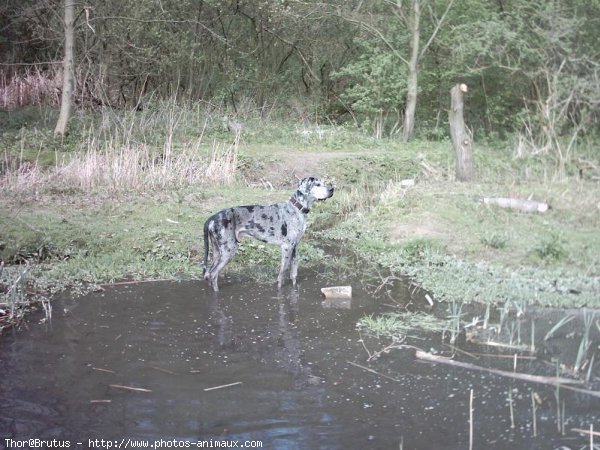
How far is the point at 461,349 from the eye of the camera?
22.8 feet

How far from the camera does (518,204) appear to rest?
1139 cm

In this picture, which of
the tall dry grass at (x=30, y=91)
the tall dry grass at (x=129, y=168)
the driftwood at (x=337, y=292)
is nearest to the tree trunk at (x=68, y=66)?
the tall dry grass at (x=129, y=168)

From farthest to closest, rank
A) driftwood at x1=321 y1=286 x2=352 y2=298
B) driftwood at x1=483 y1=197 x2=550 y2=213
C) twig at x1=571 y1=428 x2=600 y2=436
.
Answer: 1. driftwood at x1=483 y1=197 x2=550 y2=213
2. driftwood at x1=321 y1=286 x2=352 y2=298
3. twig at x1=571 y1=428 x2=600 y2=436

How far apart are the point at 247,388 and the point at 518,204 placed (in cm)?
692

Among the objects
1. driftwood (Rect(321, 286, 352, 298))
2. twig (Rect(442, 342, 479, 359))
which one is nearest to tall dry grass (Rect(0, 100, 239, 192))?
driftwood (Rect(321, 286, 352, 298))

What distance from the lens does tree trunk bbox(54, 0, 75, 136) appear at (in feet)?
55.2

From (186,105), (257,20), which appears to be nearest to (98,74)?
(186,105)

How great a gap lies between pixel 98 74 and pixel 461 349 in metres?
17.9

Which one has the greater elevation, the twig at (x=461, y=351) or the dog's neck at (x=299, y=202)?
the dog's neck at (x=299, y=202)

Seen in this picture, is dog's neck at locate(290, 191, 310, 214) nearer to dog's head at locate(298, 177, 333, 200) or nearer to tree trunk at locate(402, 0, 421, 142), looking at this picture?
dog's head at locate(298, 177, 333, 200)

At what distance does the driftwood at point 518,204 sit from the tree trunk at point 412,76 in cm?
940

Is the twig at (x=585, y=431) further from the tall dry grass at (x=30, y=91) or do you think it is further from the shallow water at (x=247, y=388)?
the tall dry grass at (x=30, y=91)

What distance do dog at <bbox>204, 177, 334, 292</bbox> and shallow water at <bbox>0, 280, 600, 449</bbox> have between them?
A: 1132 millimetres

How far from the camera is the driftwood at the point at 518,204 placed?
36.7 ft
